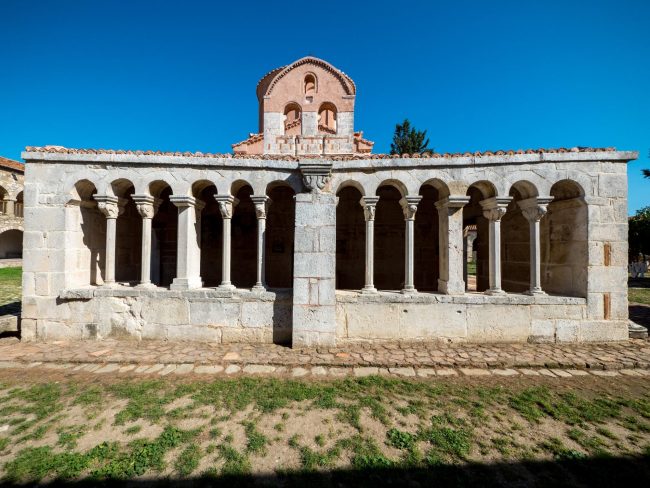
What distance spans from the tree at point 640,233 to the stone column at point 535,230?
20096mm

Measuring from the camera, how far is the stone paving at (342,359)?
4.42m

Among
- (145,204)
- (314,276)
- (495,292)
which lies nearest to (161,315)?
(145,204)

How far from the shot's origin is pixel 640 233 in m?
18.1

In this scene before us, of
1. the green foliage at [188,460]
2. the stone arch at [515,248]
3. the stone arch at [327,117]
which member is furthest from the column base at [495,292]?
the stone arch at [327,117]

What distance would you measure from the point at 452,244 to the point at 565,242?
102 inches

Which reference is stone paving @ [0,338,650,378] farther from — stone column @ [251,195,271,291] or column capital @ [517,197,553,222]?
column capital @ [517,197,553,222]

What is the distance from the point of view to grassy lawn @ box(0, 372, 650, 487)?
96.3 inches

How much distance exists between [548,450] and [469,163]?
4.70 metres

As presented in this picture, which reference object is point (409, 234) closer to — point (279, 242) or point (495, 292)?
point (495, 292)

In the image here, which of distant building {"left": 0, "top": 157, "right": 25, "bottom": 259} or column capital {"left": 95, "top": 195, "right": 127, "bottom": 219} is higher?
distant building {"left": 0, "top": 157, "right": 25, "bottom": 259}

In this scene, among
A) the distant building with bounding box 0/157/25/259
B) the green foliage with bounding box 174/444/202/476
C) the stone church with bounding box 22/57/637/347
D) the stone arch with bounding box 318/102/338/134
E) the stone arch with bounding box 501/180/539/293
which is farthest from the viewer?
the distant building with bounding box 0/157/25/259

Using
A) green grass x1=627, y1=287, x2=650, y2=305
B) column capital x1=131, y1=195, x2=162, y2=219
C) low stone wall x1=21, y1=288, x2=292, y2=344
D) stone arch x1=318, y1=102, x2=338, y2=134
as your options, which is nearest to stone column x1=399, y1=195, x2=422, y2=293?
low stone wall x1=21, y1=288, x2=292, y2=344

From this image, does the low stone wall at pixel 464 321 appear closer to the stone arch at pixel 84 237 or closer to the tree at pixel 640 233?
the stone arch at pixel 84 237

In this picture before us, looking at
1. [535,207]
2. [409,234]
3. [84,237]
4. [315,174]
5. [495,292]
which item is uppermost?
[315,174]
